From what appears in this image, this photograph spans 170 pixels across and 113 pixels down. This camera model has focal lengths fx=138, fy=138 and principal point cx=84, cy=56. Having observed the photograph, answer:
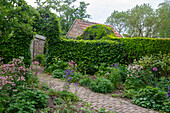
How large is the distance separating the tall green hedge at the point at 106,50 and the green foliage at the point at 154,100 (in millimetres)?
3515

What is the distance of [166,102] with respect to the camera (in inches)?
161

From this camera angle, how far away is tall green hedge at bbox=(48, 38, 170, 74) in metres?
7.47

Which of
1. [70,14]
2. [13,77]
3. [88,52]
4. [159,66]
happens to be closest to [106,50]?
[88,52]

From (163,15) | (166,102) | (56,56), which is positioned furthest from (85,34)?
(163,15)

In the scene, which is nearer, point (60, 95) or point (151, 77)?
point (60, 95)

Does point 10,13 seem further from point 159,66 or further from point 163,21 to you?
point 163,21

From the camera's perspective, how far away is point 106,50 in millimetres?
8023

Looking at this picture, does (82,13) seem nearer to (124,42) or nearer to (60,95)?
(124,42)

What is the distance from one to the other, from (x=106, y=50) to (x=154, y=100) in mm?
4248

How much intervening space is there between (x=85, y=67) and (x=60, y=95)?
440cm

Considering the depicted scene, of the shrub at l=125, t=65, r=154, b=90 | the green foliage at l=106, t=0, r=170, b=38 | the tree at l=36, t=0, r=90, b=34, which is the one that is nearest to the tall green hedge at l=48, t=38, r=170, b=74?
the shrub at l=125, t=65, r=154, b=90

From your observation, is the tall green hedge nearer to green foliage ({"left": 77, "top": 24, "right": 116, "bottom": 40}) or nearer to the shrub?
→ green foliage ({"left": 77, "top": 24, "right": 116, "bottom": 40})

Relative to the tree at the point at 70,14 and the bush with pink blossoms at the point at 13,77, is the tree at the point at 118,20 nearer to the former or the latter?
the tree at the point at 70,14

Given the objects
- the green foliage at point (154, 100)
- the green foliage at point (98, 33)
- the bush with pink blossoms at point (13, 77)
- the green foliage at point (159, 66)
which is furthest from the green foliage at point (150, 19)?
the bush with pink blossoms at point (13, 77)
